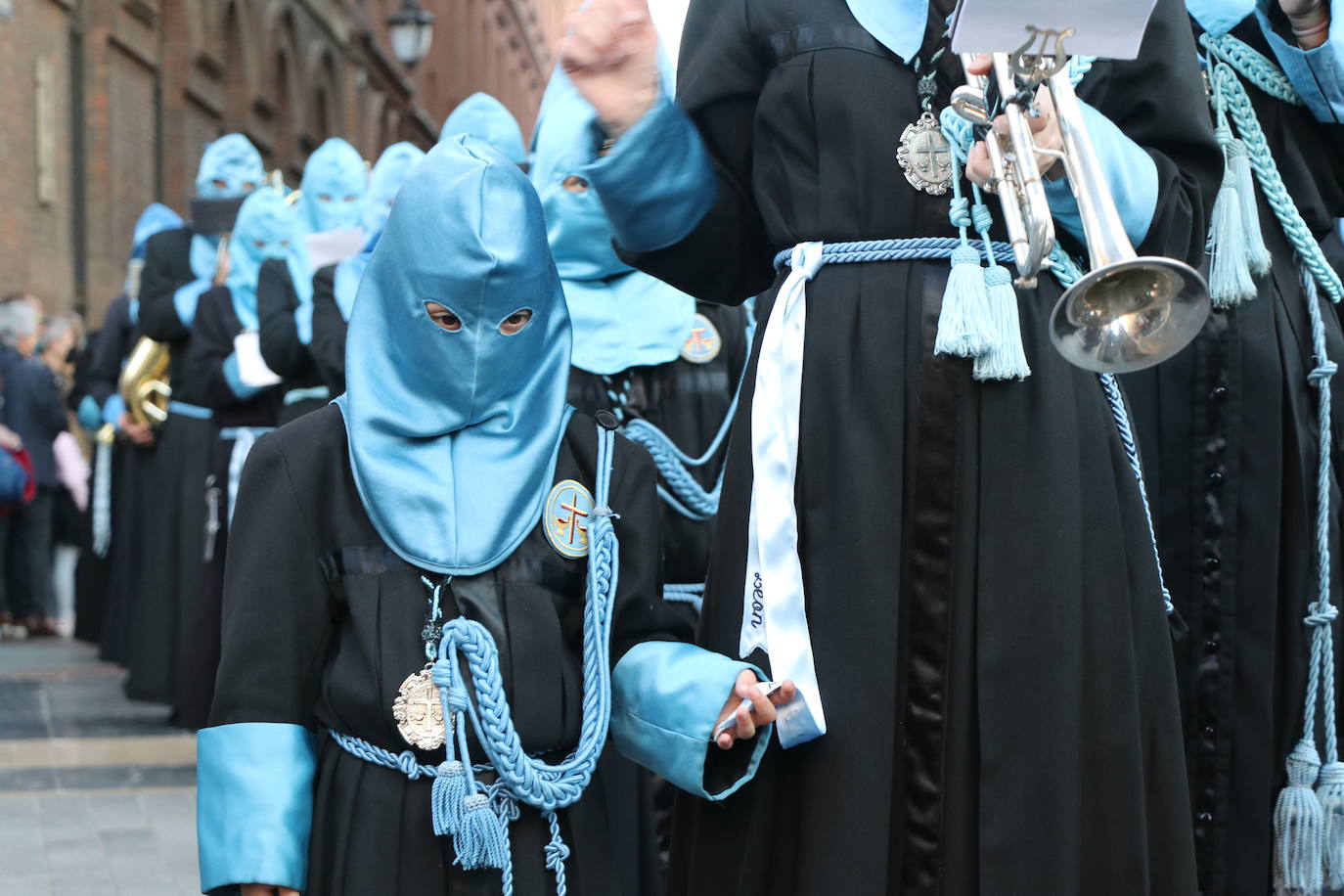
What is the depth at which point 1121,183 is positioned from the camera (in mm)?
2678

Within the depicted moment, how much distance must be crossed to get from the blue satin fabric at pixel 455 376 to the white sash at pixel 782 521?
0.46 metres

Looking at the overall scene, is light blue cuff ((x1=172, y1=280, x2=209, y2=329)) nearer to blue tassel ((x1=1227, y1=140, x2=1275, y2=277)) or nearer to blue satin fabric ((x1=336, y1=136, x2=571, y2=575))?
blue satin fabric ((x1=336, y1=136, x2=571, y2=575))

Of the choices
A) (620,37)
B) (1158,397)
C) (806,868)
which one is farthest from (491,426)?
(1158,397)

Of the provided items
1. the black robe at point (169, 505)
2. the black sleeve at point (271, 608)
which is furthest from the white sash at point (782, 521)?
the black robe at point (169, 505)

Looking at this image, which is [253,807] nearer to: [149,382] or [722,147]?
[722,147]

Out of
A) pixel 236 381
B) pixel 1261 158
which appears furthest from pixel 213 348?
pixel 1261 158

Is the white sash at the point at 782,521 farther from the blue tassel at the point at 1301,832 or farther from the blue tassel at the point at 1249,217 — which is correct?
the blue tassel at the point at 1301,832

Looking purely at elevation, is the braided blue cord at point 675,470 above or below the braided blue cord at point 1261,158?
below

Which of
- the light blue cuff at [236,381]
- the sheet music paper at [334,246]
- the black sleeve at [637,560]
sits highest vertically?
the sheet music paper at [334,246]

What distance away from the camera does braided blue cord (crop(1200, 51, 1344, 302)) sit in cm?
362

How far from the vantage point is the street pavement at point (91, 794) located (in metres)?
5.72

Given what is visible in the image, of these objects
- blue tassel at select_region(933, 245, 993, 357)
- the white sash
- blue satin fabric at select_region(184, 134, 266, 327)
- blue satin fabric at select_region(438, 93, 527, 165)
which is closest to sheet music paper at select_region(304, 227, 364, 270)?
blue satin fabric at select_region(438, 93, 527, 165)

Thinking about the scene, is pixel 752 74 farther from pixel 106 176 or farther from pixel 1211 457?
pixel 106 176

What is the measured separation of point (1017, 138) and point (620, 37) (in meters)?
0.68
